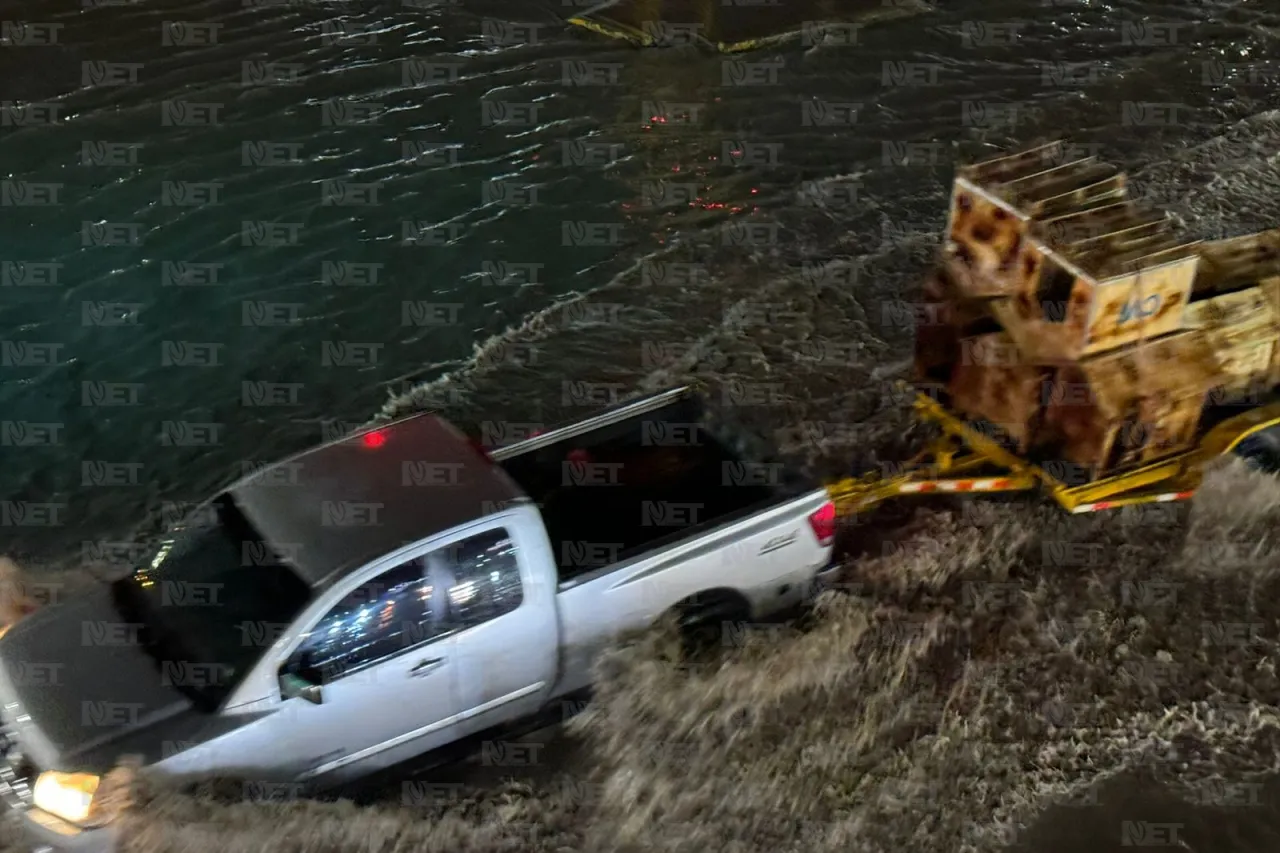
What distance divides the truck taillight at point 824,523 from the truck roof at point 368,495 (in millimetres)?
1945

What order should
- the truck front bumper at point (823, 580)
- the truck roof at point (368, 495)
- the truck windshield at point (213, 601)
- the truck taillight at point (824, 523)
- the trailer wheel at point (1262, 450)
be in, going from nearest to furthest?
the truck windshield at point (213, 601) < the truck roof at point (368, 495) < the truck taillight at point (824, 523) < the truck front bumper at point (823, 580) < the trailer wheel at point (1262, 450)

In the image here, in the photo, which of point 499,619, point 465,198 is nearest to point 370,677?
point 499,619

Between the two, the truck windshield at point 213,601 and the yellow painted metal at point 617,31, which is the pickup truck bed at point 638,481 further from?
the yellow painted metal at point 617,31

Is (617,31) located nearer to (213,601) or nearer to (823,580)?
(823,580)

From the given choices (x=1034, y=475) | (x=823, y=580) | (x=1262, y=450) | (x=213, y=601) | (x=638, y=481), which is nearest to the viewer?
(x=213, y=601)

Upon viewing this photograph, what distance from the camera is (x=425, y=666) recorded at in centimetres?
601

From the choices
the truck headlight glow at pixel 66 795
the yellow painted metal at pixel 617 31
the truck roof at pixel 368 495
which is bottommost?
the truck headlight glow at pixel 66 795

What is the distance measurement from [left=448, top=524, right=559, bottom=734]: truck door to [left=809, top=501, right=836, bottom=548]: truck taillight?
1775 millimetres

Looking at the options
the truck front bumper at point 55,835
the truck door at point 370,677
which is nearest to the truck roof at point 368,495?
the truck door at point 370,677

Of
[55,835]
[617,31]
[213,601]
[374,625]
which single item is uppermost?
[617,31]

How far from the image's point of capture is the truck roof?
19.4 feet

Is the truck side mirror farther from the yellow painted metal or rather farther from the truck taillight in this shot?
the yellow painted metal

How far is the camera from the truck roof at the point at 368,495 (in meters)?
5.90

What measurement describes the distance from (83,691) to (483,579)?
2142 mm
